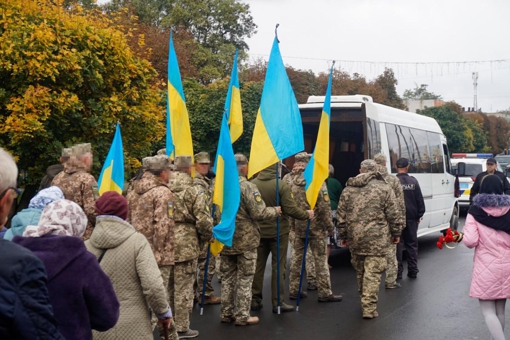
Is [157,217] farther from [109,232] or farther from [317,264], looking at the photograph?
[317,264]

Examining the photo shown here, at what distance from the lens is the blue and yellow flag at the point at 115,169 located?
7.93 metres

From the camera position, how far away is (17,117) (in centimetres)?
1016

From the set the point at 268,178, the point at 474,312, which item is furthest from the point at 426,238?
the point at 268,178

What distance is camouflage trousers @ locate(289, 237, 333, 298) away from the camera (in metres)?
8.66

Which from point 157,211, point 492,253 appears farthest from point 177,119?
point 492,253

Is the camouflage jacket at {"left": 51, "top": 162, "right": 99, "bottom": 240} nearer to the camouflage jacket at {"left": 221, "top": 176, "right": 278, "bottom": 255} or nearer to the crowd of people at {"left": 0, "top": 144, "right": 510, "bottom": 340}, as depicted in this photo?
the crowd of people at {"left": 0, "top": 144, "right": 510, "bottom": 340}

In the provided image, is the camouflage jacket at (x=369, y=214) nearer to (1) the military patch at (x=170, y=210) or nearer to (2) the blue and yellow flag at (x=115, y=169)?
(1) the military patch at (x=170, y=210)

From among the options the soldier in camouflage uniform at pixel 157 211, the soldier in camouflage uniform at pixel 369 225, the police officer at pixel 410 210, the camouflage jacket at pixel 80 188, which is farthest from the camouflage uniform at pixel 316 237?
the camouflage jacket at pixel 80 188

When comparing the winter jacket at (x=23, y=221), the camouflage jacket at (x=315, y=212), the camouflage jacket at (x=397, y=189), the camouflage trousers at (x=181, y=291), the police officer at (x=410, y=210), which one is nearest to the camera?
the winter jacket at (x=23, y=221)

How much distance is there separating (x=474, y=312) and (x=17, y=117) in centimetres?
736

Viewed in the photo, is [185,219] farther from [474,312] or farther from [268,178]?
[474,312]

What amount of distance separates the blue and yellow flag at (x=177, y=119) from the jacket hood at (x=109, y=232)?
11.3 feet

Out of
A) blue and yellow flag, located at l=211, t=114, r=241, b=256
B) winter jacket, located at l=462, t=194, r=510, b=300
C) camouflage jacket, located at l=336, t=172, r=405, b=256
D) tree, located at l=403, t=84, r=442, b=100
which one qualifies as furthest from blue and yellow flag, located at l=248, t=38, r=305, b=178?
tree, located at l=403, t=84, r=442, b=100

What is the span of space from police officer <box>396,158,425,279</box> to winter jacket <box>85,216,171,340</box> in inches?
249
